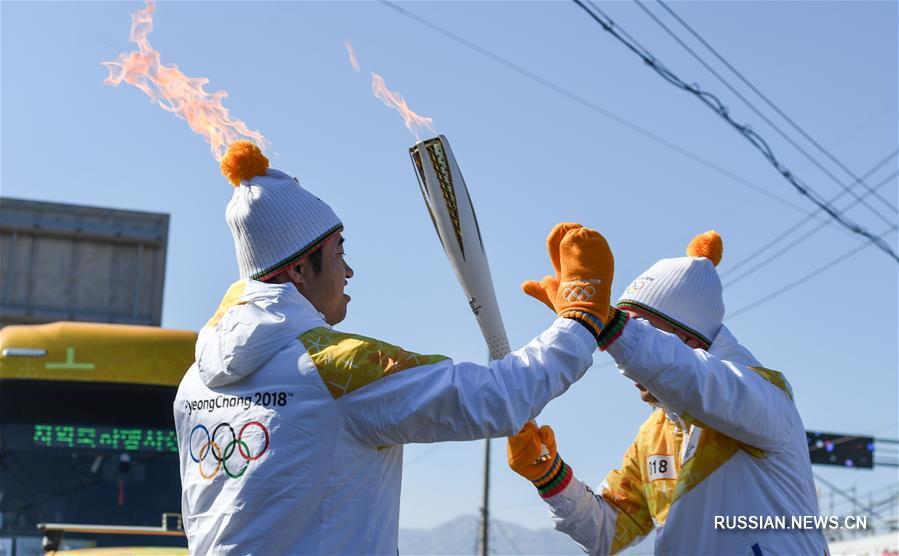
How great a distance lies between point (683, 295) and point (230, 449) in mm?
1504

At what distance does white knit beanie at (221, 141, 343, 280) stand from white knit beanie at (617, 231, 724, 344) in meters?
1.01

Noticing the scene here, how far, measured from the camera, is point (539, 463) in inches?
154

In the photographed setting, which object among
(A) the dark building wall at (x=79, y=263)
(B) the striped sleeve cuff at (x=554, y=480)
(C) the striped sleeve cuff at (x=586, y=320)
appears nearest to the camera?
(C) the striped sleeve cuff at (x=586, y=320)

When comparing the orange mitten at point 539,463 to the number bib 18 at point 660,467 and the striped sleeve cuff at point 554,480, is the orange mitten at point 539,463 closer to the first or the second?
the striped sleeve cuff at point 554,480

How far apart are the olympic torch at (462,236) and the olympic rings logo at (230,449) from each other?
39.7 inches

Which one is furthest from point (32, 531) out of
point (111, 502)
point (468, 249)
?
point (468, 249)

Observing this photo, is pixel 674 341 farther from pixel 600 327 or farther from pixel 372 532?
pixel 372 532

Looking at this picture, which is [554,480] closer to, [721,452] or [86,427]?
[721,452]

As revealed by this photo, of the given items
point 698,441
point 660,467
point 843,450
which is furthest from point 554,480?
point 843,450

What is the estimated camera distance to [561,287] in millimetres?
3170

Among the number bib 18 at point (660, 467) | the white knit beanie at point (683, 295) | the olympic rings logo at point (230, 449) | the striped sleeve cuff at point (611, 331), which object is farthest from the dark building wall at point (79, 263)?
the striped sleeve cuff at point (611, 331)

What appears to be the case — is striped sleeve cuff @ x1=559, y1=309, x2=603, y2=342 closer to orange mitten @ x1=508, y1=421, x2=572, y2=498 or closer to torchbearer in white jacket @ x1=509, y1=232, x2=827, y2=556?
torchbearer in white jacket @ x1=509, y1=232, x2=827, y2=556

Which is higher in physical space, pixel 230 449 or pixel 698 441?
pixel 698 441

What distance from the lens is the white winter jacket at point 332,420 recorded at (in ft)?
9.24
